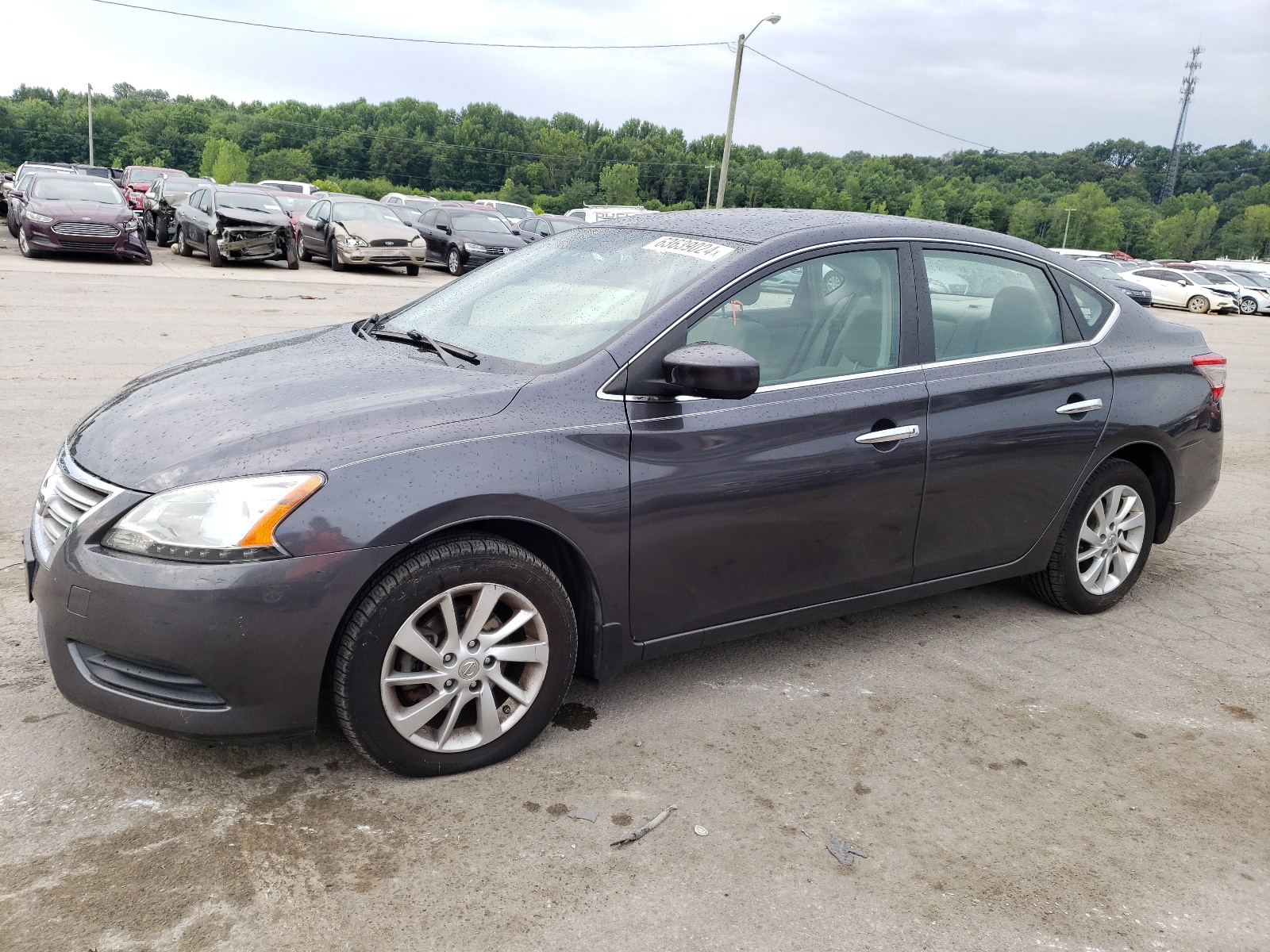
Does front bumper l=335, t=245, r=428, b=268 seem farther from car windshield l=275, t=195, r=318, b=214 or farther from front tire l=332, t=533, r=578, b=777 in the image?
front tire l=332, t=533, r=578, b=777

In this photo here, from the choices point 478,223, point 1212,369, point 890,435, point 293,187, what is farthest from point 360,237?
point 293,187

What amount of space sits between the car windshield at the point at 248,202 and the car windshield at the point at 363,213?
129 centimetres

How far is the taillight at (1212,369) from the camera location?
4.75 m

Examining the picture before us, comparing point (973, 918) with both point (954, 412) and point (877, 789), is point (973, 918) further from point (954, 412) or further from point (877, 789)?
point (954, 412)

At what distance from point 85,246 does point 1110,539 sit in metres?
18.3

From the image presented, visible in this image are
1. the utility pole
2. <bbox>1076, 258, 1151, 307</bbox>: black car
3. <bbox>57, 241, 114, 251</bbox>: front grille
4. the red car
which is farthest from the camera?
the utility pole

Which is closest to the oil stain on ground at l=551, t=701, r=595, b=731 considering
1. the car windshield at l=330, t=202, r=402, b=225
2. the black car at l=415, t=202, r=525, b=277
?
the car windshield at l=330, t=202, r=402, b=225

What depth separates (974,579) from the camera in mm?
4191

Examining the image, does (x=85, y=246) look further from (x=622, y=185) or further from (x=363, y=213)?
(x=622, y=185)

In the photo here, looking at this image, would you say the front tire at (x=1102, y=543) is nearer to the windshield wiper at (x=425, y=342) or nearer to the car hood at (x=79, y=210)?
the windshield wiper at (x=425, y=342)

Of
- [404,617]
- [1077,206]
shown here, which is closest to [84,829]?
[404,617]

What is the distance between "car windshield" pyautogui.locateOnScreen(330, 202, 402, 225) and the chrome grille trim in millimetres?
20014

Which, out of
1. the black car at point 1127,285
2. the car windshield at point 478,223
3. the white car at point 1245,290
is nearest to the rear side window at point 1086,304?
the black car at point 1127,285

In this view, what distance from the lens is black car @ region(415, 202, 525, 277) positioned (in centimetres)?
2423
